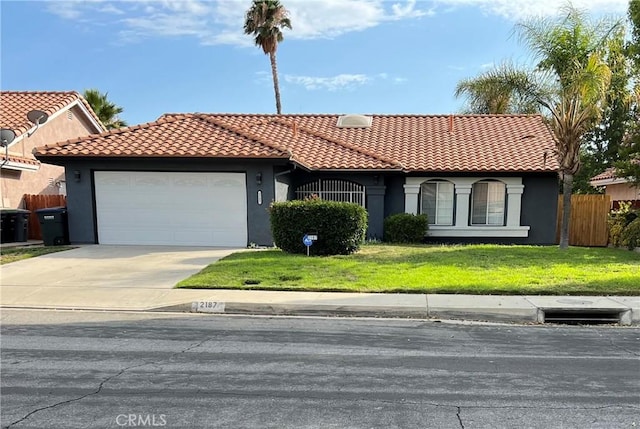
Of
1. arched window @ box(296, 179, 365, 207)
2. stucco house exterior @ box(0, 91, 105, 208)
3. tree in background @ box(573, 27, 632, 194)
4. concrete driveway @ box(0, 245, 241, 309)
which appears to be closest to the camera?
concrete driveway @ box(0, 245, 241, 309)

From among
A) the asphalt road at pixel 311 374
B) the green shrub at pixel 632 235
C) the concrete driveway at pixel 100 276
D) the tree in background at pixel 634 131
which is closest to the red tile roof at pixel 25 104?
the concrete driveway at pixel 100 276

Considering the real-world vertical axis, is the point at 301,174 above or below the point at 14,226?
above

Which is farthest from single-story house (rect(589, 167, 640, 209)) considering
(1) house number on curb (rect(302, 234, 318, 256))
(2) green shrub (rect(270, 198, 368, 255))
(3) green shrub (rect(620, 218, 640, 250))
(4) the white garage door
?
(4) the white garage door

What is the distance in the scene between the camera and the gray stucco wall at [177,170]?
13.6 meters

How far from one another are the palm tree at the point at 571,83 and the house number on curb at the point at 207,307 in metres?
11.1

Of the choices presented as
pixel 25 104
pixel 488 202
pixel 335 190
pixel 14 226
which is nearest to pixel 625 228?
pixel 488 202

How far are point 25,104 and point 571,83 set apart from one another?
72.2 feet

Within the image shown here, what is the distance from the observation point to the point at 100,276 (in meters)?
9.42

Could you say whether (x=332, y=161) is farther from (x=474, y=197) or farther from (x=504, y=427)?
(x=504, y=427)

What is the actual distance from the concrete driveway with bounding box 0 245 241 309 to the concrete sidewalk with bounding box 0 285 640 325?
0.02 m

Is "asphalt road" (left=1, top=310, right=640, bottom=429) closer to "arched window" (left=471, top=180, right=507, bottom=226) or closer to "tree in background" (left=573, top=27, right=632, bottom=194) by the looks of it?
"arched window" (left=471, top=180, right=507, bottom=226)

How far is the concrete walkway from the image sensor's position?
7.09 metres

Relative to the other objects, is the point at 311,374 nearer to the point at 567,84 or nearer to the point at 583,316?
the point at 583,316

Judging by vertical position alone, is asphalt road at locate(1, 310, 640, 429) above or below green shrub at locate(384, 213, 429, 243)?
below
